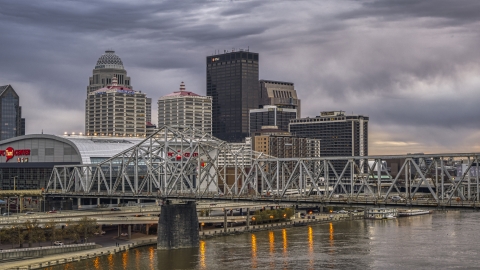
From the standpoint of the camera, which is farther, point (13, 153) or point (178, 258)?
point (13, 153)

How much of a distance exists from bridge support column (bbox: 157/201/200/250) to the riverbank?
14.9ft

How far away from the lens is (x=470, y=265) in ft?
303

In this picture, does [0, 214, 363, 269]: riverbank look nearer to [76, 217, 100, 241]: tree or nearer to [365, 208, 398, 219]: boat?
[76, 217, 100, 241]: tree

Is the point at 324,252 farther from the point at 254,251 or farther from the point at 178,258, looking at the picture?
the point at 178,258

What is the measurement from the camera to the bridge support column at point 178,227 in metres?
116

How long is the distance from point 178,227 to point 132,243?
710 cm

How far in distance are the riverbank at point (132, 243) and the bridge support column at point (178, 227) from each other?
4.53m

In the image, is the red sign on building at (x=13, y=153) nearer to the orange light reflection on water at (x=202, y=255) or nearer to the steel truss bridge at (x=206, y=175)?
the steel truss bridge at (x=206, y=175)

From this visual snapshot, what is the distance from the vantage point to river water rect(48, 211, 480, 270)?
96062 mm

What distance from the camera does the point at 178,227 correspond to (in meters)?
117

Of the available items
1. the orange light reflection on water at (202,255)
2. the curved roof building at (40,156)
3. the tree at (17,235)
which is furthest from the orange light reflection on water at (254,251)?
the curved roof building at (40,156)

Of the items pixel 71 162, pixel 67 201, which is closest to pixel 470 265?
pixel 67 201

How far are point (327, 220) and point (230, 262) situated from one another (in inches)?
2852

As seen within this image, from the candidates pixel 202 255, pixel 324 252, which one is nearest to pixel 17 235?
pixel 202 255
